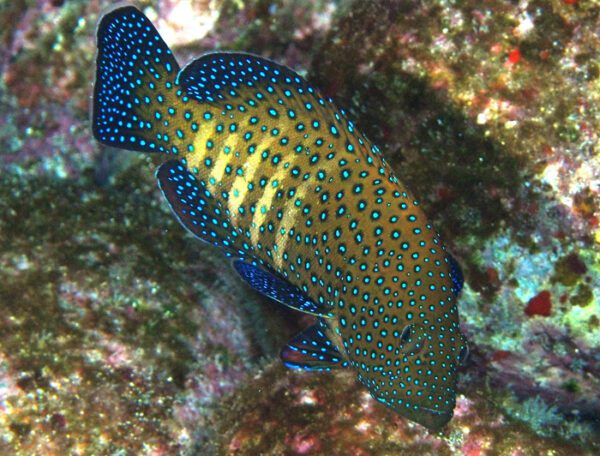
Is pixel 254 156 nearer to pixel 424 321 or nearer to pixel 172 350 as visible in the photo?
pixel 424 321

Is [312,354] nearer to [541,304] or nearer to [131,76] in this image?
[541,304]

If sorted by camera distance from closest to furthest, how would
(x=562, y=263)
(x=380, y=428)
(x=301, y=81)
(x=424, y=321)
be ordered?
1. (x=424, y=321)
2. (x=301, y=81)
3. (x=380, y=428)
4. (x=562, y=263)

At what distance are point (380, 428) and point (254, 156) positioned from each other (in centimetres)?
219

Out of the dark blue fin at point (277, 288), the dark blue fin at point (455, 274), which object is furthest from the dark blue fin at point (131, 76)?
the dark blue fin at point (455, 274)

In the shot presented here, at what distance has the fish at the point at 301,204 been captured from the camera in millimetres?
3256

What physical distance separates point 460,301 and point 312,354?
1.65 m

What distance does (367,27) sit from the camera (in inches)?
201

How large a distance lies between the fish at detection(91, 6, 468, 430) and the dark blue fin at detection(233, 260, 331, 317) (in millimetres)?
10

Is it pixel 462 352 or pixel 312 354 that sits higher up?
pixel 312 354

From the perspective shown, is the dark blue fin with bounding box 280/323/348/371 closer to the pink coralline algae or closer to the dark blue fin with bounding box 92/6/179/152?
the dark blue fin with bounding box 92/6/179/152

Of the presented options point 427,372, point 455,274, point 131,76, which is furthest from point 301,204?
point 131,76

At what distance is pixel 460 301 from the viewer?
4.74 meters

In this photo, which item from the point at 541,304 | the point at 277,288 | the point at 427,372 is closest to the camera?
the point at 427,372

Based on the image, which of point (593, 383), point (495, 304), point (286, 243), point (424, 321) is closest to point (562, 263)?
point (495, 304)
